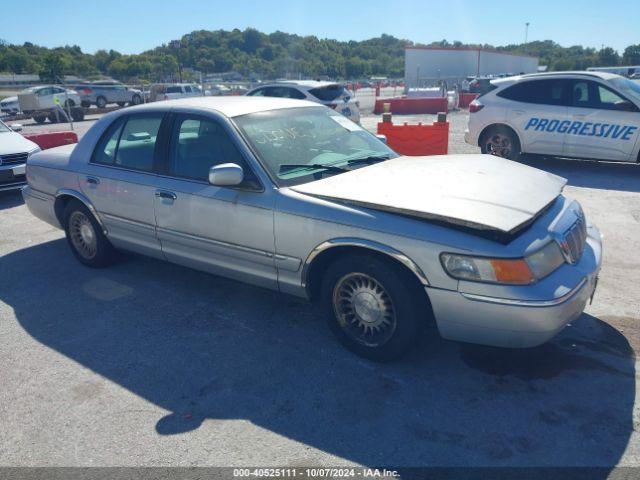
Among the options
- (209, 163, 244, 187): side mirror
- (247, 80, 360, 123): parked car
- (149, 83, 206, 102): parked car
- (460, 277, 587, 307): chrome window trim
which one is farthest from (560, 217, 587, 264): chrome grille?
(149, 83, 206, 102): parked car

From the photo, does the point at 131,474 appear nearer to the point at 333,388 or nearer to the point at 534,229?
the point at 333,388

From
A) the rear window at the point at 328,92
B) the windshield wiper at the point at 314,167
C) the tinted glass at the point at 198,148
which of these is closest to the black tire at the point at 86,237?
the tinted glass at the point at 198,148

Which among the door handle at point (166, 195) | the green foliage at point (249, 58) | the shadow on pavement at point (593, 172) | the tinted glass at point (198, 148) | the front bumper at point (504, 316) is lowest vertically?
the shadow on pavement at point (593, 172)

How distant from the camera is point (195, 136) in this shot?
418cm

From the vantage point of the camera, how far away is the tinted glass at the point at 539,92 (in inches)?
353

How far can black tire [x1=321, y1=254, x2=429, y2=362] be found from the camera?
125 inches

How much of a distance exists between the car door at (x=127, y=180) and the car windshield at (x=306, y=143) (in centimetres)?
100

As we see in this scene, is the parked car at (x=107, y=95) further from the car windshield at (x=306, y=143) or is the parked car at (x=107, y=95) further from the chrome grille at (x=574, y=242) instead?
the chrome grille at (x=574, y=242)

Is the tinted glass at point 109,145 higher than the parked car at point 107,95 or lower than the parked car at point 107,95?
higher

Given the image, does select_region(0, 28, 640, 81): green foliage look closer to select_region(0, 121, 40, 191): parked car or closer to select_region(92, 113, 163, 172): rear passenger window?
select_region(0, 121, 40, 191): parked car

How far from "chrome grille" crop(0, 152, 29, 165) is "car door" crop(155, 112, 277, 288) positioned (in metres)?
5.65

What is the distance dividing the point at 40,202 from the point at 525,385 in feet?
16.6

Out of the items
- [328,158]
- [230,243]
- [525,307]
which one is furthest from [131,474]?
[328,158]

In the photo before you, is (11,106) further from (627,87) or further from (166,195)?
(627,87)
